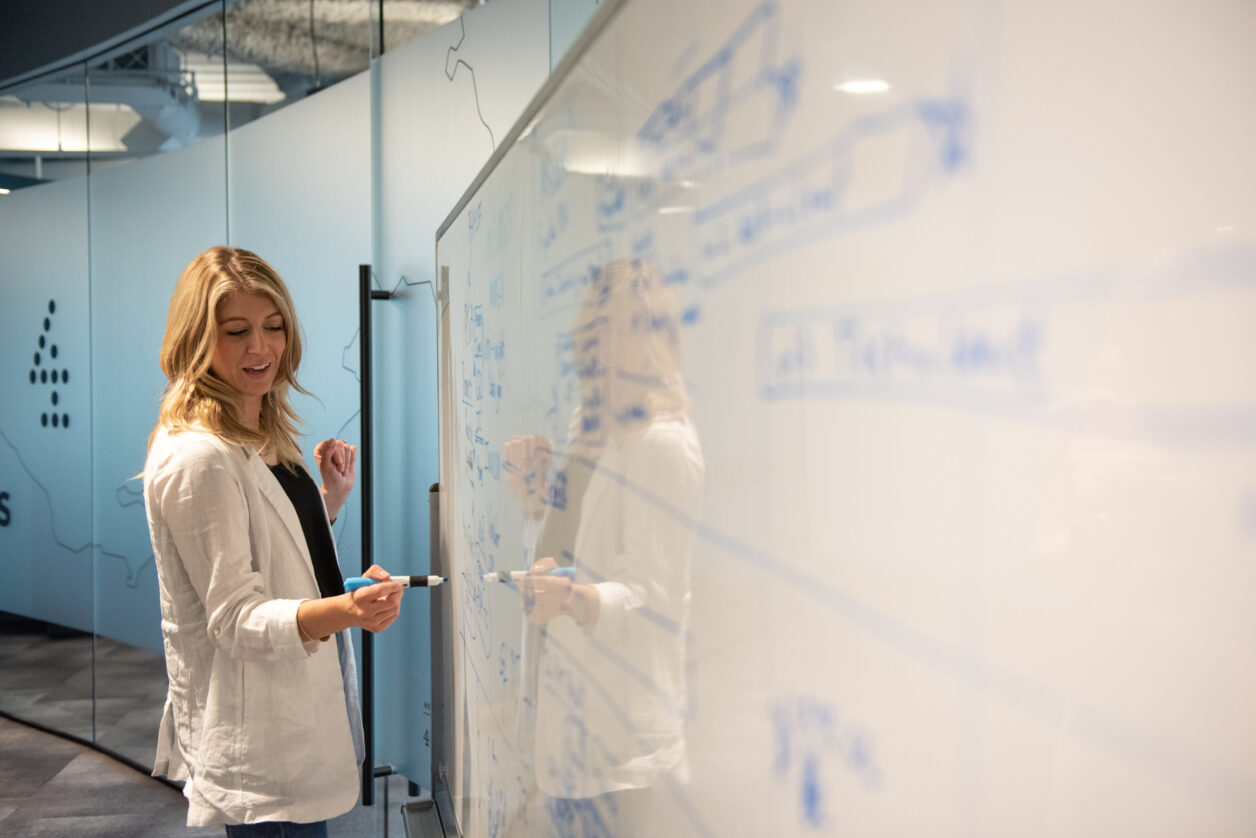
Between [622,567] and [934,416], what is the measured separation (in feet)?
1.06

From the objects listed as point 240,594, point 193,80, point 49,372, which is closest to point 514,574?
point 240,594

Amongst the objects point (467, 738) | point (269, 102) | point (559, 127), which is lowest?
point (467, 738)

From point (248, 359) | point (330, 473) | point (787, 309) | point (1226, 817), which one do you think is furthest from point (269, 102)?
point (1226, 817)

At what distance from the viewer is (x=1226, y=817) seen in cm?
23

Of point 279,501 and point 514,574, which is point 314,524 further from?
point 514,574

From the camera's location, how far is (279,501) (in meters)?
1.27

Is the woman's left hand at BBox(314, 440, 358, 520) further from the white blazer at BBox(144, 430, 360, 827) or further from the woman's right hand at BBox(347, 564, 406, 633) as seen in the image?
the woman's right hand at BBox(347, 564, 406, 633)

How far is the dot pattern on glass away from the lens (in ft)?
10.8

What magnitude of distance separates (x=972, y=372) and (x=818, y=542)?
0.11m

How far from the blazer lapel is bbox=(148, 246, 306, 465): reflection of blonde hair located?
0.13ft

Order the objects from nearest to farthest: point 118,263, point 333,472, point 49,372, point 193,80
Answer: point 333,472, point 193,80, point 118,263, point 49,372

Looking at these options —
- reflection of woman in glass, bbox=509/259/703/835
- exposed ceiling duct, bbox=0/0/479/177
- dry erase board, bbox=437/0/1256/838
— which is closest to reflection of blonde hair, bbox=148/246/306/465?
reflection of woman in glass, bbox=509/259/703/835

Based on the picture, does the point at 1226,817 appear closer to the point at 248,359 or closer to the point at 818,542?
the point at 818,542

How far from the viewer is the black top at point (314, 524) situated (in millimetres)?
1378
